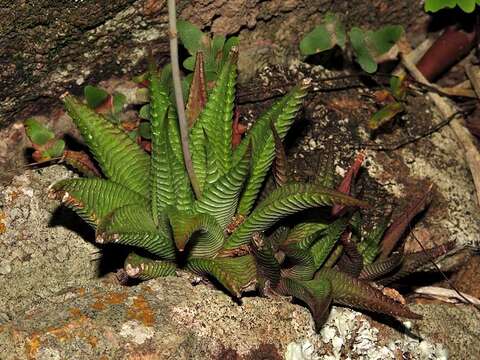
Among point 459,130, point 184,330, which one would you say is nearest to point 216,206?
point 184,330

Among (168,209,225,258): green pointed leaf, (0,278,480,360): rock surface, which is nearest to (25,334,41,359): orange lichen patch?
(0,278,480,360): rock surface

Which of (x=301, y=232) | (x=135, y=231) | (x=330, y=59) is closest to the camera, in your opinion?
(x=135, y=231)

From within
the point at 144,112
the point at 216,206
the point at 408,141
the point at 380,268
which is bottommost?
the point at 380,268

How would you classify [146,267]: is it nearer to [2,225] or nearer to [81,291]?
[81,291]

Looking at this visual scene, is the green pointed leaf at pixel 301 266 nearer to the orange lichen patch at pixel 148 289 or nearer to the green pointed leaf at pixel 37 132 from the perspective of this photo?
the orange lichen patch at pixel 148 289

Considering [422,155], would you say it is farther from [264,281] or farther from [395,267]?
[264,281]

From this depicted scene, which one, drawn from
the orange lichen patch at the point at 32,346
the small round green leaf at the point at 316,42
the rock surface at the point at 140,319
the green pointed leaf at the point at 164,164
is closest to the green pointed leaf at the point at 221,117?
the green pointed leaf at the point at 164,164
